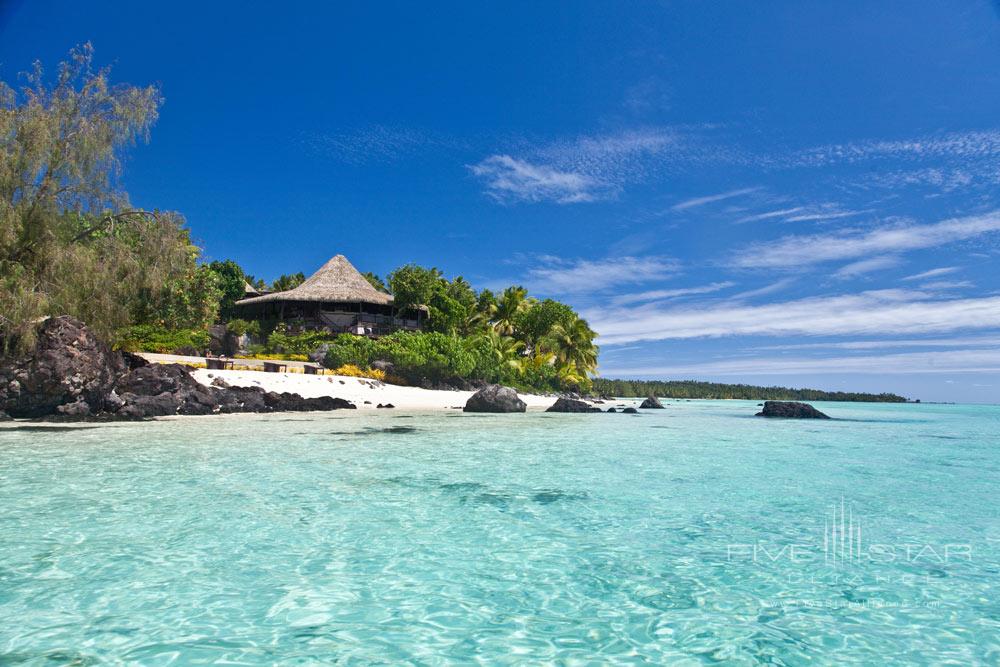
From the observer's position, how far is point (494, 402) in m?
25.3

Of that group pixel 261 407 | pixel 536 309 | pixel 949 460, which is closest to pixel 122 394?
pixel 261 407

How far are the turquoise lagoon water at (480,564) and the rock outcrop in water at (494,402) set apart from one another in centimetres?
1578

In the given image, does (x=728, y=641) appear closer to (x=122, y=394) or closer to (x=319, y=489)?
(x=319, y=489)

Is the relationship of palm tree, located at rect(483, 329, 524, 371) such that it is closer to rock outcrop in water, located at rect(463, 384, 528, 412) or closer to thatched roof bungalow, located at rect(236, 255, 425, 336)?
thatched roof bungalow, located at rect(236, 255, 425, 336)

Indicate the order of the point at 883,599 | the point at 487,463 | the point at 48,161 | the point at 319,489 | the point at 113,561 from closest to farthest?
the point at 883,599 < the point at 113,561 < the point at 319,489 < the point at 487,463 < the point at 48,161

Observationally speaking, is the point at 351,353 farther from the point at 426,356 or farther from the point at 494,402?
the point at 494,402

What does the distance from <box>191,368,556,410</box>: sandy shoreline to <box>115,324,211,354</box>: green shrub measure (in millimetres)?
6423

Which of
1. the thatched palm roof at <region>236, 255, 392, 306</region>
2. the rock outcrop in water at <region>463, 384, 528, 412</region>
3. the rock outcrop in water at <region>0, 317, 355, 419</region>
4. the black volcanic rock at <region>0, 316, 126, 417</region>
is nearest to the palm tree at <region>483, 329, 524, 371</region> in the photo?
the thatched palm roof at <region>236, 255, 392, 306</region>

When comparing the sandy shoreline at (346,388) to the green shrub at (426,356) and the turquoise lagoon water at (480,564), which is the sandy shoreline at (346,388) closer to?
the green shrub at (426,356)

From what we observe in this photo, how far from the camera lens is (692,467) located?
9938 millimetres

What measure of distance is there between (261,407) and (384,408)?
581cm

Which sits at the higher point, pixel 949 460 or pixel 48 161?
pixel 48 161

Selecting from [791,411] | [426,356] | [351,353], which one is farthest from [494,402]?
[791,411]

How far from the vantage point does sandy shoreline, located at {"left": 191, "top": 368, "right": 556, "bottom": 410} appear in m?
22.5
